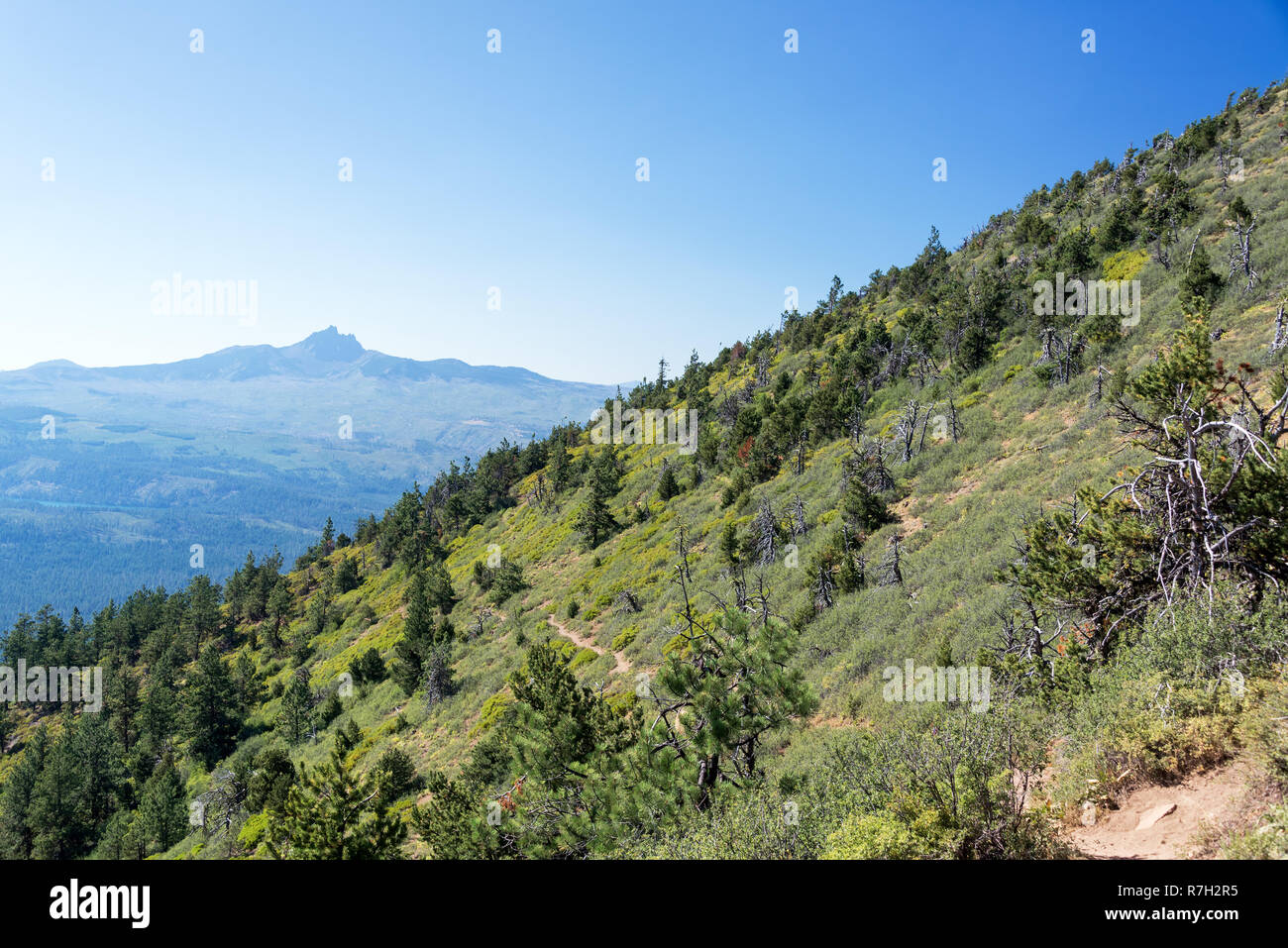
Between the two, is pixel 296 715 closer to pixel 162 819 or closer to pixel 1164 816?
pixel 162 819

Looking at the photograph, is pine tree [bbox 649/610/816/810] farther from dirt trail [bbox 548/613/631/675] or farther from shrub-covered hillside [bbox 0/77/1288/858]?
dirt trail [bbox 548/613/631/675]

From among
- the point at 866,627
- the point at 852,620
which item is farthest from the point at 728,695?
the point at 852,620

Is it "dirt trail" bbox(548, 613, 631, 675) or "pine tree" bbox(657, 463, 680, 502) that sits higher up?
"pine tree" bbox(657, 463, 680, 502)

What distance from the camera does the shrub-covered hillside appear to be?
7152 mm

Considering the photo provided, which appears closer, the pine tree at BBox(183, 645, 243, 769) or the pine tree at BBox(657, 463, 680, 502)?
the pine tree at BBox(183, 645, 243, 769)

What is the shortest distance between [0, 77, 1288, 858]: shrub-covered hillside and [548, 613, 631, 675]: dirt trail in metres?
0.24

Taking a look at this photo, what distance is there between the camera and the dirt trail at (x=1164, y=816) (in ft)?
18.5

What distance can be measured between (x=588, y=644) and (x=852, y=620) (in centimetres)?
1720

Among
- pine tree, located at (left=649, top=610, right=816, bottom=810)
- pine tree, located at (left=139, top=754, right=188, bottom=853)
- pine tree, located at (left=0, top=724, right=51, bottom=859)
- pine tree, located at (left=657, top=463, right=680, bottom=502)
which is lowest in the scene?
pine tree, located at (left=0, top=724, right=51, bottom=859)

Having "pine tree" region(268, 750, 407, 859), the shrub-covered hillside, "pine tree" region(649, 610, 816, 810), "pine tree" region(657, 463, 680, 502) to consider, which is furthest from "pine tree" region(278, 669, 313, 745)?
"pine tree" region(649, 610, 816, 810)

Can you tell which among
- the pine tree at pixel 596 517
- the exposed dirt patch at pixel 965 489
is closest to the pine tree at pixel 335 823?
the exposed dirt patch at pixel 965 489

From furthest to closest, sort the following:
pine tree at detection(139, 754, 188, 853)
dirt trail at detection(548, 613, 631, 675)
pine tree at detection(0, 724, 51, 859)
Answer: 1. pine tree at detection(0, 724, 51, 859)
2. pine tree at detection(139, 754, 188, 853)
3. dirt trail at detection(548, 613, 631, 675)

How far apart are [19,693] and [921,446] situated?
377ft
